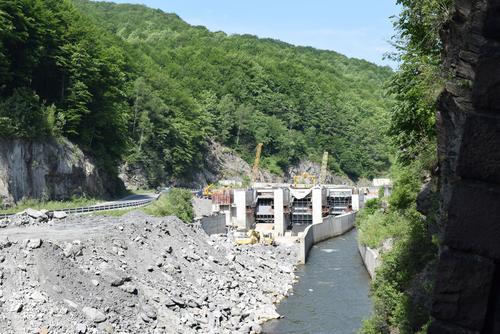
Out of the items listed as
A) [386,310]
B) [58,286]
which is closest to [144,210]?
[58,286]

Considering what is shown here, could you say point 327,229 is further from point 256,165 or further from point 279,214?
point 256,165

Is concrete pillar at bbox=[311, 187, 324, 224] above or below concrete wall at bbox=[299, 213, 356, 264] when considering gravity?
above

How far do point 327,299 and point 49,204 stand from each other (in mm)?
26452

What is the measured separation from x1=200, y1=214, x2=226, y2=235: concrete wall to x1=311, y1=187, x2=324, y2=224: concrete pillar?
18657mm

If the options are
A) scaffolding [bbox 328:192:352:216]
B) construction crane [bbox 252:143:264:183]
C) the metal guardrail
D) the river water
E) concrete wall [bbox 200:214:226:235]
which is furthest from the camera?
construction crane [bbox 252:143:264:183]

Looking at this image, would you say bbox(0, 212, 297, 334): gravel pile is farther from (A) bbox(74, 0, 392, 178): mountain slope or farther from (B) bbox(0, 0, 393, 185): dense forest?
(A) bbox(74, 0, 392, 178): mountain slope

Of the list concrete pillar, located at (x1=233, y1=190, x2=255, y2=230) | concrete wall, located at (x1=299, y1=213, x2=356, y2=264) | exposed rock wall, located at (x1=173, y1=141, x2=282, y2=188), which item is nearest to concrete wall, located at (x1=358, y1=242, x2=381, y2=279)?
concrete wall, located at (x1=299, y1=213, x2=356, y2=264)

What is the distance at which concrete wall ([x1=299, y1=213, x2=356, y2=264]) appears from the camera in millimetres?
62625

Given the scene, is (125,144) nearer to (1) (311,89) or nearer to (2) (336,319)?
(2) (336,319)

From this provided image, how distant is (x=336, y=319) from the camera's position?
33688mm

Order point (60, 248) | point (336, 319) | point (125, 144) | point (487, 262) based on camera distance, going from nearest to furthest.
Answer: point (487, 262) < point (60, 248) < point (336, 319) < point (125, 144)

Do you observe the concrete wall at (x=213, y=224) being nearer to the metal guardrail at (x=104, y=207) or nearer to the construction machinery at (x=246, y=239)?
the construction machinery at (x=246, y=239)

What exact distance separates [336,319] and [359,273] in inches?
607

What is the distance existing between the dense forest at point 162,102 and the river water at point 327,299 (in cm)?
1147
